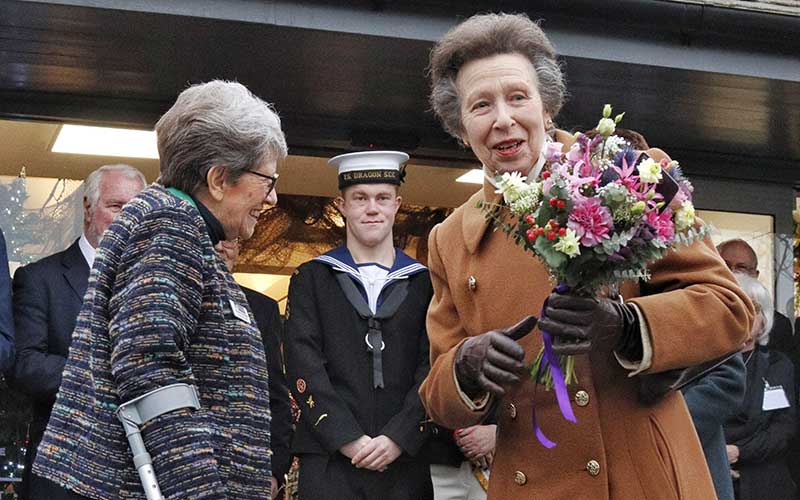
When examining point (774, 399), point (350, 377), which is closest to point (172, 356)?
point (350, 377)

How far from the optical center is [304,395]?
554cm

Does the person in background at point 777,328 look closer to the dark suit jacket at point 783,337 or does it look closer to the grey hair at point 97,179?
the dark suit jacket at point 783,337

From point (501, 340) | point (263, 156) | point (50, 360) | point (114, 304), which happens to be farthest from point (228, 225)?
point (50, 360)

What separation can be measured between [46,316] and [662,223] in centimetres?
333

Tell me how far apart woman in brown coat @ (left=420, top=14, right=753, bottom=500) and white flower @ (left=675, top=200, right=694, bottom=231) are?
0.18 metres

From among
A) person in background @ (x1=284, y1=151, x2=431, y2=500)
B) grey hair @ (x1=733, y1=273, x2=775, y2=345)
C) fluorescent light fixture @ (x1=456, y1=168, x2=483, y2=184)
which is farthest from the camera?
fluorescent light fixture @ (x1=456, y1=168, x2=483, y2=184)

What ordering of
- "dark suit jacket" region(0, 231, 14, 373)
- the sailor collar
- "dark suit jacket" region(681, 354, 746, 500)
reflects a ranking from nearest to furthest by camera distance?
"dark suit jacket" region(681, 354, 746, 500), "dark suit jacket" region(0, 231, 14, 373), the sailor collar

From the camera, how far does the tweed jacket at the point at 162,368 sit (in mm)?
3113

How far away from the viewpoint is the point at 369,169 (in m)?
6.12

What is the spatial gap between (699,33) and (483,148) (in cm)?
335

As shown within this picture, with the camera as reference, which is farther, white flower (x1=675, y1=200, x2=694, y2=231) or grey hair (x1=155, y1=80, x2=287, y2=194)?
grey hair (x1=155, y1=80, x2=287, y2=194)

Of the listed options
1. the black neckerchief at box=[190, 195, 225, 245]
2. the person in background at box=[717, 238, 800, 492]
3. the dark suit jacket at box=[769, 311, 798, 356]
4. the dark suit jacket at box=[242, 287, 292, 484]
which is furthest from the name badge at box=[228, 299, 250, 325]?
the dark suit jacket at box=[769, 311, 798, 356]

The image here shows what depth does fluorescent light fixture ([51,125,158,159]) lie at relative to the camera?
729 cm

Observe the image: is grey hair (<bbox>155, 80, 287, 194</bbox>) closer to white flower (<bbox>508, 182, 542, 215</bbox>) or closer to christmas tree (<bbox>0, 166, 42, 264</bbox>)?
white flower (<bbox>508, 182, 542, 215</bbox>)
